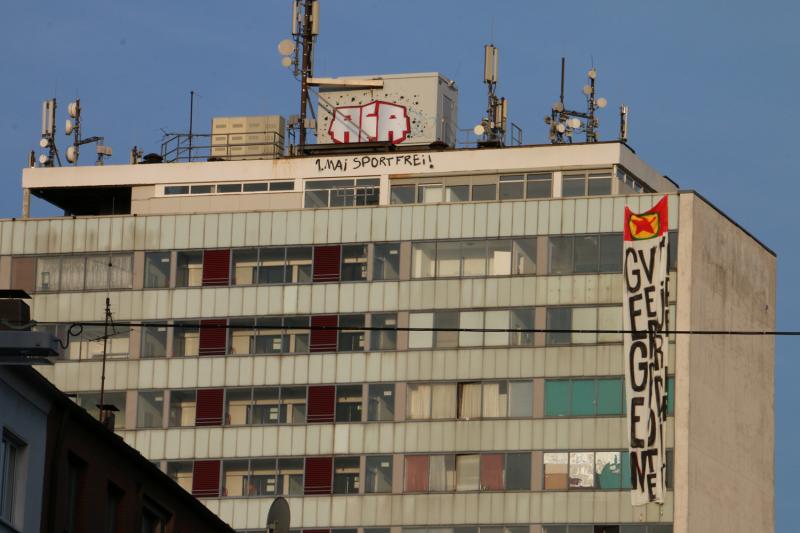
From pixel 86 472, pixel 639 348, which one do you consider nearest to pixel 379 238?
pixel 639 348

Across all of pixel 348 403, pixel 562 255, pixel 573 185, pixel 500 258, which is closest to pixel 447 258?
pixel 500 258

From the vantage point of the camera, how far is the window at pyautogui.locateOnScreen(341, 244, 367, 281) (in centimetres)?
11269

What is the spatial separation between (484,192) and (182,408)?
1695 centimetres

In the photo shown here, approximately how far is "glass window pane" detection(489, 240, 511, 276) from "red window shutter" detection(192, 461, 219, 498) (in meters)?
15.3

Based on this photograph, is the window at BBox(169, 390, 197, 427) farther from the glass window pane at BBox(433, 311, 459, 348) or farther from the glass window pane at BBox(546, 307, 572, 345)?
the glass window pane at BBox(546, 307, 572, 345)

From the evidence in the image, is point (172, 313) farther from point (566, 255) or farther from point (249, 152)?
point (566, 255)

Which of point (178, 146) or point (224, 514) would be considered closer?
point (224, 514)

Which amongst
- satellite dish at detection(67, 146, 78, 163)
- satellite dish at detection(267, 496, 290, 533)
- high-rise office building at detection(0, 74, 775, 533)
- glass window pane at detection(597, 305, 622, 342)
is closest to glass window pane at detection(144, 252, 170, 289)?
high-rise office building at detection(0, 74, 775, 533)

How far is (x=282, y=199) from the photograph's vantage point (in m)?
117

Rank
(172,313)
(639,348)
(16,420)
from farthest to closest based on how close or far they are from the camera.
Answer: (172,313), (639,348), (16,420)

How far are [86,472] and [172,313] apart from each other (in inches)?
2068

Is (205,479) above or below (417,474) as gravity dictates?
below

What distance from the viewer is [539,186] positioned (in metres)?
113

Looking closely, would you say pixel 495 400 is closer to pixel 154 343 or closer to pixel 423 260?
pixel 423 260
